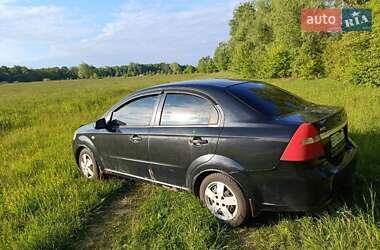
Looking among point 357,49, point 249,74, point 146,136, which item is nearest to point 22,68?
point 249,74

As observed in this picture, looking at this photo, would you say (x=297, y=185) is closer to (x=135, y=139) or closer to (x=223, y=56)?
(x=135, y=139)

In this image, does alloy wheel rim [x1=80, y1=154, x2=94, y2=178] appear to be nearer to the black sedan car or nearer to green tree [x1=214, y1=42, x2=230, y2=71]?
the black sedan car

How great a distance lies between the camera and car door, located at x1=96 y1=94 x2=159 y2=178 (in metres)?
4.23

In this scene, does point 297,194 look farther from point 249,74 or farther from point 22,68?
point 22,68

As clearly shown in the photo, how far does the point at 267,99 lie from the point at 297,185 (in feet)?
3.62

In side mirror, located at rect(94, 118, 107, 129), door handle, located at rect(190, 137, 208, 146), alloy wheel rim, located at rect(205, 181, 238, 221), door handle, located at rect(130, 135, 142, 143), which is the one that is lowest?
alloy wheel rim, located at rect(205, 181, 238, 221)

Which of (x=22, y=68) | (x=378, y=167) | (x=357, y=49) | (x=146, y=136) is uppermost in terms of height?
(x=22, y=68)

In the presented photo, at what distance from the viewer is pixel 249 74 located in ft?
148

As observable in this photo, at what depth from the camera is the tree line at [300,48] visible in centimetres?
1702

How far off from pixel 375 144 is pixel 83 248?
4716 millimetres

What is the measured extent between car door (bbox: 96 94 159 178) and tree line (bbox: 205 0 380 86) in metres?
15.3

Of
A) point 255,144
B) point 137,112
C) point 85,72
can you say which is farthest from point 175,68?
point 255,144

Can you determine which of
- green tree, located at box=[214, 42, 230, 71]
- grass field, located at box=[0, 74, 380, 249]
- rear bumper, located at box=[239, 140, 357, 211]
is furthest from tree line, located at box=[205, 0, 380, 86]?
green tree, located at box=[214, 42, 230, 71]

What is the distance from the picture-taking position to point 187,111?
12.4ft
